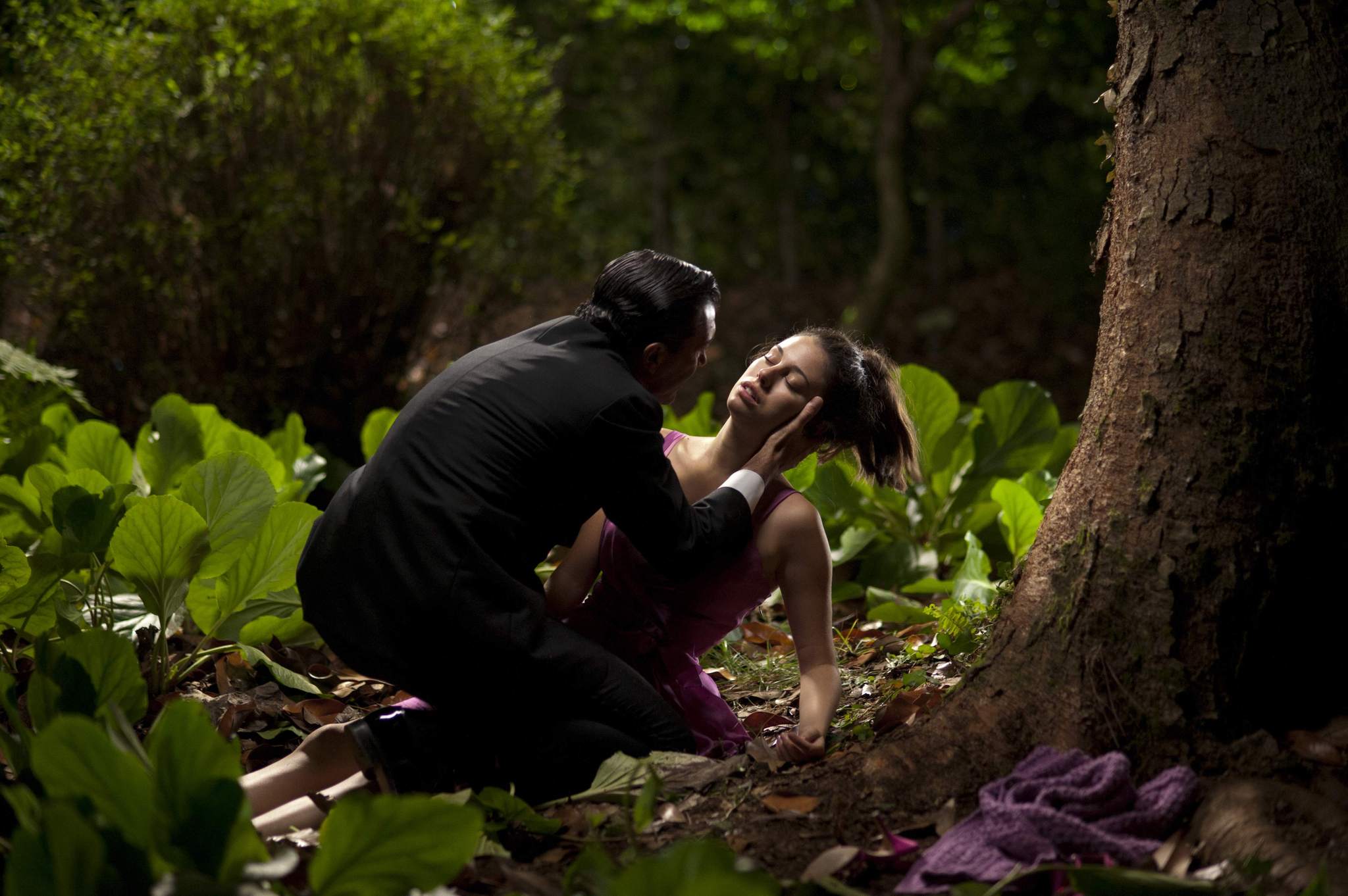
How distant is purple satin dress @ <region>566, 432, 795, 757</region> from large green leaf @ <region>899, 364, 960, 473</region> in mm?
1439

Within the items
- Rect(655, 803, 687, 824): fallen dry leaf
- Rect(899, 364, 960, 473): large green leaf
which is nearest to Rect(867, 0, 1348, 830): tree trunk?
Rect(655, 803, 687, 824): fallen dry leaf

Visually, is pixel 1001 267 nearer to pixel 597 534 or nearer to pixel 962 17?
pixel 962 17

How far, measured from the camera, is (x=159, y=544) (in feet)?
8.34

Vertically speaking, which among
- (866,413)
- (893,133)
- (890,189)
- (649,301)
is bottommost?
(866,413)

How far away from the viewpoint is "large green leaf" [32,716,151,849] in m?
1.54

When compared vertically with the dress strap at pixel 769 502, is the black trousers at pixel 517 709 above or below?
below

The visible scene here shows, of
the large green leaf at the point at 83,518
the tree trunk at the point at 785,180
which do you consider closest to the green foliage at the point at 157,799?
the large green leaf at the point at 83,518

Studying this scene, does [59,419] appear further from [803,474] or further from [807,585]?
[807,585]

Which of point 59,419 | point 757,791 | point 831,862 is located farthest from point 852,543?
point 59,419

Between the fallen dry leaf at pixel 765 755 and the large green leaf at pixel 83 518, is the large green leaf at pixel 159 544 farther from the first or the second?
the fallen dry leaf at pixel 765 755

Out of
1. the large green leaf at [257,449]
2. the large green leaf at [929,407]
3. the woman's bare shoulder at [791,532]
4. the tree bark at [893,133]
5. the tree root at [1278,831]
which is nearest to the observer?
the tree root at [1278,831]

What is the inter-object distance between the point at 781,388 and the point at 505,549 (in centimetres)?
67

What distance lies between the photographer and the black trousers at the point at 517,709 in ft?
7.32

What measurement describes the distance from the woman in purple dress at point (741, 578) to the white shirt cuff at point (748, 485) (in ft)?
0.33
